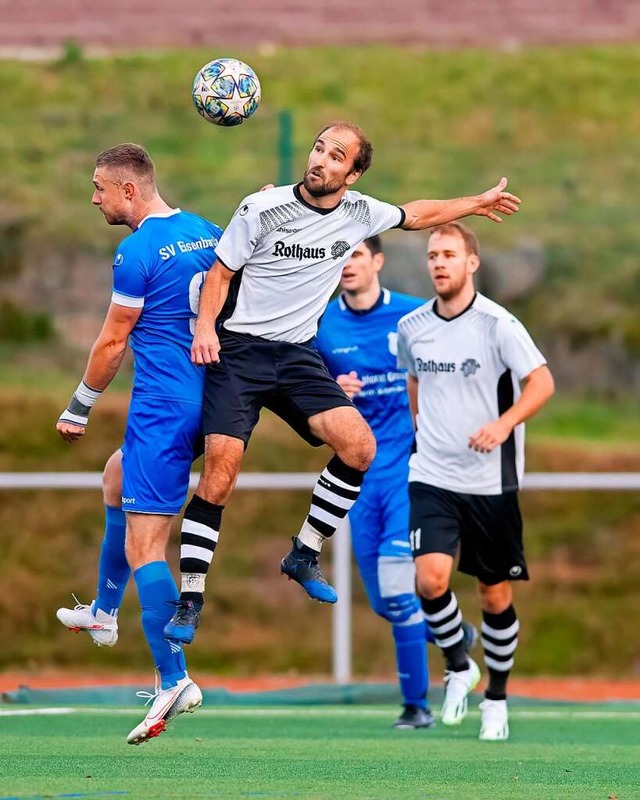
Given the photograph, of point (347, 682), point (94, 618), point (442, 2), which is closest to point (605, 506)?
point (347, 682)

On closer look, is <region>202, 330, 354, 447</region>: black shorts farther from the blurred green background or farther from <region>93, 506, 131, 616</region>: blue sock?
the blurred green background

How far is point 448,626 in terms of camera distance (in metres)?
8.71

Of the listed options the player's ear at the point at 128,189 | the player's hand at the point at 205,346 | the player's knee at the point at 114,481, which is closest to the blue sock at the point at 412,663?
the player's knee at the point at 114,481

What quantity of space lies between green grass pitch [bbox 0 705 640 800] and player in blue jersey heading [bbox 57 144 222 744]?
574mm

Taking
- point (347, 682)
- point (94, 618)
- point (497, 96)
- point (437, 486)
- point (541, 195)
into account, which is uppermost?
point (497, 96)

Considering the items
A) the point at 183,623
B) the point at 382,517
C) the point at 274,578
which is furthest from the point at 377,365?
the point at 274,578

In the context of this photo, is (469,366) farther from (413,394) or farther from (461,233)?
(461,233)

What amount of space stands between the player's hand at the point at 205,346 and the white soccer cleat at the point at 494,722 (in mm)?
2603

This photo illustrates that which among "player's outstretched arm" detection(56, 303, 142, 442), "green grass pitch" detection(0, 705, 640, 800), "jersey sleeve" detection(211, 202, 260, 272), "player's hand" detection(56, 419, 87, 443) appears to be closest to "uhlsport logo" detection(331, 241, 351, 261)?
"jersey sleeve" detection(211, 202, 260, 272)

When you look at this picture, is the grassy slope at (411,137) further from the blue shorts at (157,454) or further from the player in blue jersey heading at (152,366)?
the blue shorts at (157,454)

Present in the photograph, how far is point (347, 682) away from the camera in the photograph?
11.4 meters

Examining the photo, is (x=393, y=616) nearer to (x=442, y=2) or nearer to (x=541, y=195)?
(x=541, y=195)

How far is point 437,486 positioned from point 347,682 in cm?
328

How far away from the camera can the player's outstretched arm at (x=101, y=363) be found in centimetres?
707
